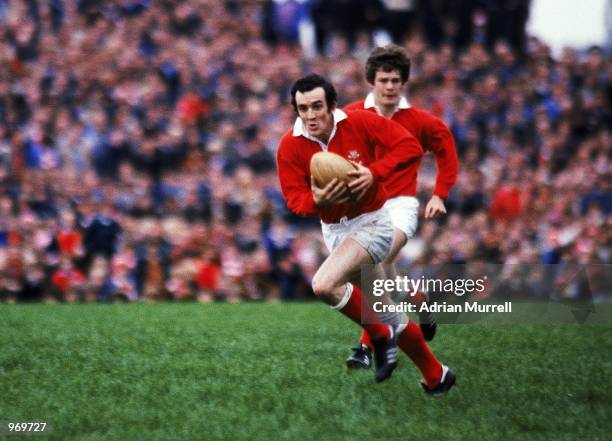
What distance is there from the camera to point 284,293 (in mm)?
12523

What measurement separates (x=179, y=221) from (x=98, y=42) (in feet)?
10.5

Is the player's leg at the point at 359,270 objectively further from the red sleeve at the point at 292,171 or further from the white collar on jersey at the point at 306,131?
the white collar on jersey at the point at 306,131

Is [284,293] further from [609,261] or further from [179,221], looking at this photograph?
[609,261]

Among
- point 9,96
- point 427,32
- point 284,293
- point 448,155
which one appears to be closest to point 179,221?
point 284,293

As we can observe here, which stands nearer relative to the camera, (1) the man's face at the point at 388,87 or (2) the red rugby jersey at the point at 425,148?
(1) the man's face at the point at 388,87

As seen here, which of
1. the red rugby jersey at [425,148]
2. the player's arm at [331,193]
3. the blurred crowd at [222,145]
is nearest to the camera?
the player's arm at [331,193]

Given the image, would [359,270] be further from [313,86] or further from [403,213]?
[403,213]

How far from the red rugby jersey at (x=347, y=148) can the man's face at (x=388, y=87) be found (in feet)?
3.96

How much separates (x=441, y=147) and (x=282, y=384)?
7.01 ft

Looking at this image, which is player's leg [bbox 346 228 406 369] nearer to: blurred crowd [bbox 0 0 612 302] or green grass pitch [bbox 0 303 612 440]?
green grass pitch [bbox 0 303 612 440]

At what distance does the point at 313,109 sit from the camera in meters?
5.35

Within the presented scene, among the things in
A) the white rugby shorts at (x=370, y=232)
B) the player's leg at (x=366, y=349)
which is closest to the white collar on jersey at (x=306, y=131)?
the white rugby shorts at (x=370, y=232)

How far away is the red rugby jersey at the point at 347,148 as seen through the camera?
5496 millimetres

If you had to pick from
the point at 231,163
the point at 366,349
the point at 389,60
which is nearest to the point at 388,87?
the point at 389,60
